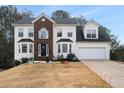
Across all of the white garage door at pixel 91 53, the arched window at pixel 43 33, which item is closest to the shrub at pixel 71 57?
the white garage door at pixel 91 53

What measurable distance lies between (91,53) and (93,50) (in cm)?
54

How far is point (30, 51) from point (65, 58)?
5.18 meters

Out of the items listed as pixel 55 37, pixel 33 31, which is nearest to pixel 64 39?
pixel 55 37

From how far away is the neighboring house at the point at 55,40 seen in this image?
4872 centimetres

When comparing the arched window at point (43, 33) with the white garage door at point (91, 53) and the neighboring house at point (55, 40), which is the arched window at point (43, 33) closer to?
the neighboring house at point (55, 40)

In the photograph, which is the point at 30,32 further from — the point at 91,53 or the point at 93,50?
the point at 93,50

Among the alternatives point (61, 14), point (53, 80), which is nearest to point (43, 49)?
point (61, 14)

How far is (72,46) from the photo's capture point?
1945 inches

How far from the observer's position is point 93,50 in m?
50.0

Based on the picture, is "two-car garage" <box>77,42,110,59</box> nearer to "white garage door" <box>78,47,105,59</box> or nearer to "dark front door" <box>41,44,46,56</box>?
"white garage door" <box>78,47,105,59</box>

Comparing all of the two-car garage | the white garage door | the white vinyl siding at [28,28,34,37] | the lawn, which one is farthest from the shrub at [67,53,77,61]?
the lawn

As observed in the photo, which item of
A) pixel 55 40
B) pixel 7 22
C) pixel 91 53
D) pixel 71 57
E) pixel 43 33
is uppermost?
pixel 7 22
